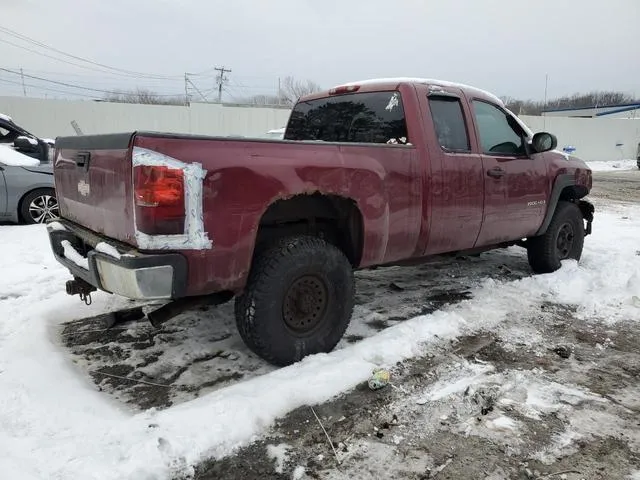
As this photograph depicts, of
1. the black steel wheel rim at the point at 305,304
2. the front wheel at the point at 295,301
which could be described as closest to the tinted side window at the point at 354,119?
the front wheel at the point at 295,301

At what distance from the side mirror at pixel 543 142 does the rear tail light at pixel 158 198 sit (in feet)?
12.2

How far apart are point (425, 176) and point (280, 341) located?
1.71 metres

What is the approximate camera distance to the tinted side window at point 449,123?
4.15 metres

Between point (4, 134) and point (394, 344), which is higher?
point (4, 134)

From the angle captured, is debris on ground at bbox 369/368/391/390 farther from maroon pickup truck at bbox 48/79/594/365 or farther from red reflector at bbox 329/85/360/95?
red reflector at bbox 329/85/360/95

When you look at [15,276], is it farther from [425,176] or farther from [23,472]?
[425,176]

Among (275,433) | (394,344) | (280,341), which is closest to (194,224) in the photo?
(280,341)

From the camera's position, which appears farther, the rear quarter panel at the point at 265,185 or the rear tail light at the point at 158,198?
the rear quarter panel at the point at 265,185

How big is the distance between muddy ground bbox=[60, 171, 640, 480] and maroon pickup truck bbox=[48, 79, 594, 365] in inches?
19.2

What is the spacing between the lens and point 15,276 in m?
5.11

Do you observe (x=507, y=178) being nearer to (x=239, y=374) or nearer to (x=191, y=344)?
(x=239, y=374)

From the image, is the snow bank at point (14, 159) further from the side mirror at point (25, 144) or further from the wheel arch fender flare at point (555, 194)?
the wheel arch fender flare at point (555, 194)

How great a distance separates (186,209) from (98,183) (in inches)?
30.8

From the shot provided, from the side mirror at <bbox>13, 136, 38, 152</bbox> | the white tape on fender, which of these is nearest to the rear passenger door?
the white tape on fender
